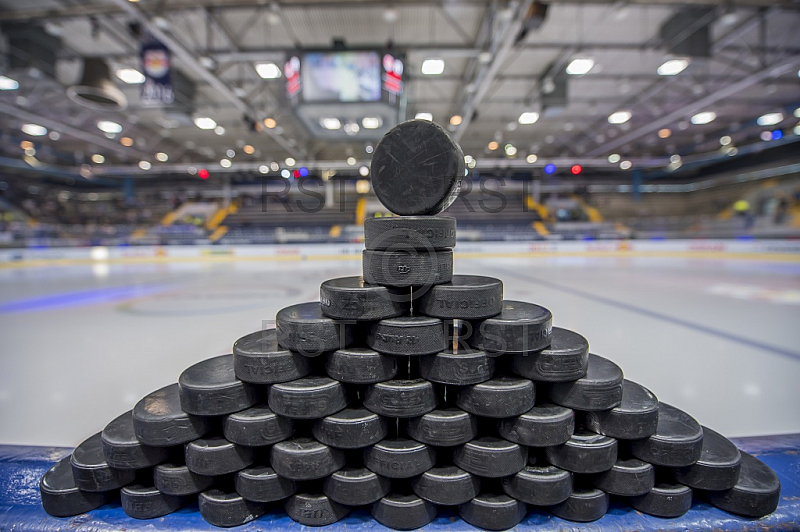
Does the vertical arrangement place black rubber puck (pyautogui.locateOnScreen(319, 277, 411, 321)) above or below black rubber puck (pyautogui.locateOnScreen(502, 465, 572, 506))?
above

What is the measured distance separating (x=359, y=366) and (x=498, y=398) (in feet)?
1.43

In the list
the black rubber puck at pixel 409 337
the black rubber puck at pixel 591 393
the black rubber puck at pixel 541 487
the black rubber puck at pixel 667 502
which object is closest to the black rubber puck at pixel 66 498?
the black rubber puck at pixel 409 337

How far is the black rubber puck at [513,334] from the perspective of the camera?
114 centimetres

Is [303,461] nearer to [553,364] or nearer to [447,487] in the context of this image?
[447,487]

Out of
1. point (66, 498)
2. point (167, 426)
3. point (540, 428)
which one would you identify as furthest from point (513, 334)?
point (66, 498)

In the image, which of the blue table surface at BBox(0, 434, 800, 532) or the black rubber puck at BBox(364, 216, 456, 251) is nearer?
the blue table surface at BBox(0, 434, 800, 532)

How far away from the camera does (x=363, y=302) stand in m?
1.16

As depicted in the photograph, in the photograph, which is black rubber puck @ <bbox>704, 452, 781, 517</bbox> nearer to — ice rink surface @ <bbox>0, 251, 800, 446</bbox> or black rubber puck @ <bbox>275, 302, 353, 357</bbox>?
ice rink surface @ <bbox>0, 251, 800, 446</bbox>

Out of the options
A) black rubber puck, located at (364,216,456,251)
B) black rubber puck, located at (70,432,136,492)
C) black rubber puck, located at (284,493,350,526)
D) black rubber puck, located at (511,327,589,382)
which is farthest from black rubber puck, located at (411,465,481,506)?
black rubber puck, located at (70,432,136,492)

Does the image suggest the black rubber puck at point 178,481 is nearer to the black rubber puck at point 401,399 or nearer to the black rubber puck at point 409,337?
the black rubber puck at point 401,399

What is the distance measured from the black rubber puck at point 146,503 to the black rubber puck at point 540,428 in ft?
3.53

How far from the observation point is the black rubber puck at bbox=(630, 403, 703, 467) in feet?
3.67

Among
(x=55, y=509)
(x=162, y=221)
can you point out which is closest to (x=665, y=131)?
(x=55, y=509)

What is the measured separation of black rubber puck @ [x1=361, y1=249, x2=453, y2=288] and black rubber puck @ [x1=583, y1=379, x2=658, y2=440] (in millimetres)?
678
